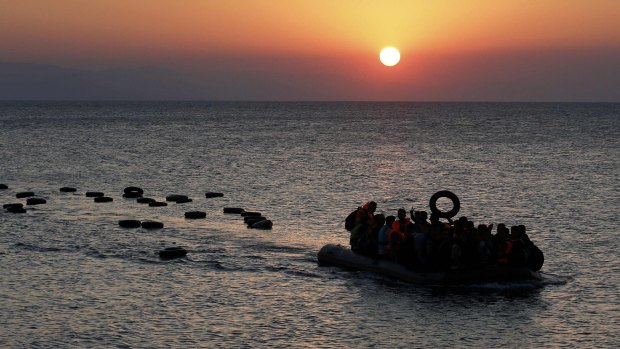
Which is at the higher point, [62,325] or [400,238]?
[400,238]

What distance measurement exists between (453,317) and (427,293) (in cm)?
298

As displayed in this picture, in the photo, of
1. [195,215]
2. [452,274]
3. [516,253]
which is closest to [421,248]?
[452,274]

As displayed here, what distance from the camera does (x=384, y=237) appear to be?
1364 inches

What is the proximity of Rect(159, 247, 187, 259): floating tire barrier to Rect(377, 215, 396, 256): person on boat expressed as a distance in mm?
8664

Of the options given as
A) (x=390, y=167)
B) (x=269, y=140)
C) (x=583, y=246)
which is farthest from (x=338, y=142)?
(x=583, y=246)

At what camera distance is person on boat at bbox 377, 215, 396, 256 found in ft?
113

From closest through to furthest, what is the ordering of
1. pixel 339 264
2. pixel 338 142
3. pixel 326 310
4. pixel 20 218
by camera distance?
1. pixel 326 310
2. pixel 339 264
3. pixel 20 218
4. pixel 338 142

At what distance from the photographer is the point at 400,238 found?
33.7m

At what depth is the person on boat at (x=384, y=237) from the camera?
113 feet

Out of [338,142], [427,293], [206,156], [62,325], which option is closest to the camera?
[62,325]

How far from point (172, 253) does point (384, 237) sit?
9.25 m

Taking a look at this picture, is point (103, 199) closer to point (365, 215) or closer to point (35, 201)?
point (35, 201)

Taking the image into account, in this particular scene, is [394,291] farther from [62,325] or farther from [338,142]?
[338,142]

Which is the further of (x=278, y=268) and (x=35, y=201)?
(x=35, y=201)
